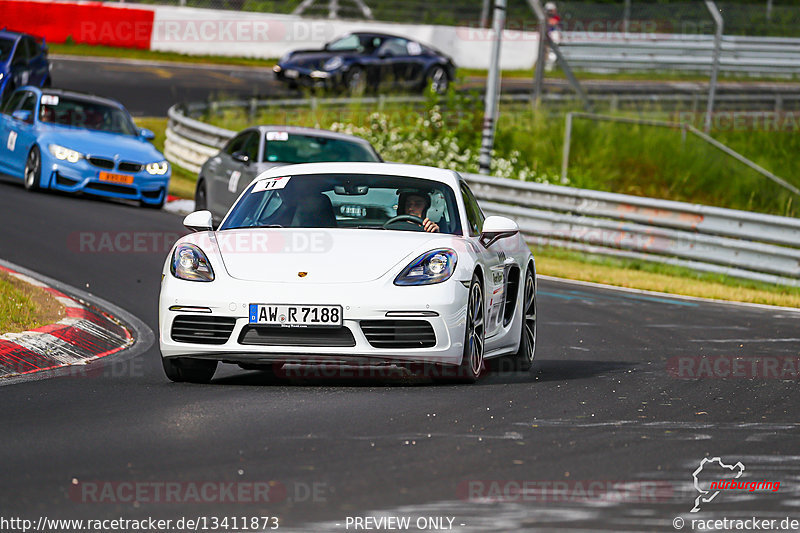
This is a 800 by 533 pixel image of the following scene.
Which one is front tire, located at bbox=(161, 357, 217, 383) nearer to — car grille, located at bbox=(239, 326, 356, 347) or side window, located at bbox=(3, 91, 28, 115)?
car grille, located at bbox=(239, 326, 356, 347)

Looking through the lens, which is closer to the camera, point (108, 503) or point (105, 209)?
point (108, 503)

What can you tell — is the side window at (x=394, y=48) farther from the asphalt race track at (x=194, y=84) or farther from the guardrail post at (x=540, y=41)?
the guardrail post at (x=540, y=41)

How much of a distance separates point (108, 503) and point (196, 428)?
1560 mm

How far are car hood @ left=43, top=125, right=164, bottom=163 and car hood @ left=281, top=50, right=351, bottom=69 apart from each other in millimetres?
15056

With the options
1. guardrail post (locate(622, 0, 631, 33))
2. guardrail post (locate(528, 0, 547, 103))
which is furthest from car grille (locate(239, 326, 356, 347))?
guardrail post (locate(622, 0, 631, 33))

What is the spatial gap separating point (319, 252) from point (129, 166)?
12.2 metres

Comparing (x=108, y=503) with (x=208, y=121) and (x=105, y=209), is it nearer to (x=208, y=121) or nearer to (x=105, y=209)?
(x=105, y=209)

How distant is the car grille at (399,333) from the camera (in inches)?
316

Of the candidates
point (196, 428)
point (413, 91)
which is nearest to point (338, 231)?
point (196, 428)

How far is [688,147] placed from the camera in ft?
80.9

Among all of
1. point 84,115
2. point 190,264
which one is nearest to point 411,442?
point 190,264

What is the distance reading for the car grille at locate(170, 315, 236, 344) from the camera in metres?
8.10

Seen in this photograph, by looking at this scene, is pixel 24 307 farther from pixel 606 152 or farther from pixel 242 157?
pixel 606 152

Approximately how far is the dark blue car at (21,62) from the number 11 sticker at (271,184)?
17.6 meters
